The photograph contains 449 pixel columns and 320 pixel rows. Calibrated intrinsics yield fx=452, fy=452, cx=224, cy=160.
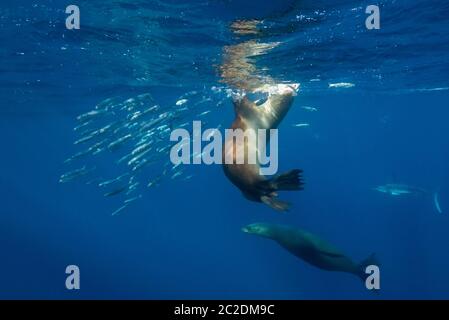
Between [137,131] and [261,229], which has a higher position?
[137,131]

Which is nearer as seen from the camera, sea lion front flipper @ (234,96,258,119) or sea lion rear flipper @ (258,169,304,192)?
sea lion rear flipper @ (258,169,304,192)

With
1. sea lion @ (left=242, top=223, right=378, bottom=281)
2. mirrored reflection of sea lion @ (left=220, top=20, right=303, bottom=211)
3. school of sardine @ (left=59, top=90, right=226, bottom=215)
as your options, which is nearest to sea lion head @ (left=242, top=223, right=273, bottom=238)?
sea lion @ (left=242, top=223, right=378, bottom=281)

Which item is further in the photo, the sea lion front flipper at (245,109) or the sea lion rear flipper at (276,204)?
the sea lion front flipper at (245,109)

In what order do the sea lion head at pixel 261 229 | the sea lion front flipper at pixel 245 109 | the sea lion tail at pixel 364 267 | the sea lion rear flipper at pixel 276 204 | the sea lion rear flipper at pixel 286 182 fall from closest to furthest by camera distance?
the sea lion rear flipper at pixel 286 182 < the sea lion rear flipper at pixel 276 204 < the sea lion front flipper at pixel 245 109 < the sea lion head at pixel 261 229 < the sea lion tail at pixel 364 267

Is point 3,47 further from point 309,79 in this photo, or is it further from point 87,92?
point 309,79

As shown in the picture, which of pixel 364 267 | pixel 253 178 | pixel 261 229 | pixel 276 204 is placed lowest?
pixel 276 204

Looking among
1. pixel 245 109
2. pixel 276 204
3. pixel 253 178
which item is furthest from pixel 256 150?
pixel 245 109

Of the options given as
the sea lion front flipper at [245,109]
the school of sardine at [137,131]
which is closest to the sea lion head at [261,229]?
the sea lion front flipper at [245,109]

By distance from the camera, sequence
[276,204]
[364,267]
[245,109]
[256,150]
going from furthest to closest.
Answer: [364,267] < [245,109] < [256,150] < [276,204]

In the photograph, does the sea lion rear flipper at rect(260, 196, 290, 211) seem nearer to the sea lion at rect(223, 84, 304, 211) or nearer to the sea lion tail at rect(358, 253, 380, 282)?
the sea lion at rect(223, 84, 304, 211)

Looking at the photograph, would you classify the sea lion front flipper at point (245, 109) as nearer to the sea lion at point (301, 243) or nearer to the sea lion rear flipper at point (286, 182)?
the sea lion rear flipper at point (286, 182)

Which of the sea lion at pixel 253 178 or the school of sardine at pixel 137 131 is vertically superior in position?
the school of sardine at pixel 137 131

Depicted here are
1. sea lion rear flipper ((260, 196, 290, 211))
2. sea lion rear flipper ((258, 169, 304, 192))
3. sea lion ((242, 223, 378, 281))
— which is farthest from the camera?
sea lion ((242, 223, 378, 281))

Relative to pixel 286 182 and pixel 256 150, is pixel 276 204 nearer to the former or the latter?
pixel 286 182
